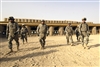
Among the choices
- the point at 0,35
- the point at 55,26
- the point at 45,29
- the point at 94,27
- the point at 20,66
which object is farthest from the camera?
the point at 94,27

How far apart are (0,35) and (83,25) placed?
14.6 meters

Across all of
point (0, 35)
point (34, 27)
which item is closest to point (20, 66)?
point (0, 35)

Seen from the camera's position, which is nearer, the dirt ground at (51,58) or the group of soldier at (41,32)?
the dirt ground at (51,58)

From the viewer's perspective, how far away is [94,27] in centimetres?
2756

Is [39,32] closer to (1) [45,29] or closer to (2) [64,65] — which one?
(1) [45,29]

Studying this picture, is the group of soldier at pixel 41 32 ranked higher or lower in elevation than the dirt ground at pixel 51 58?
higher

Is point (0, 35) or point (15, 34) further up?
point (15, 34)

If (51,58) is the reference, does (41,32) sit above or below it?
above

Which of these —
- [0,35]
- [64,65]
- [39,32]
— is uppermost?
[39,32]

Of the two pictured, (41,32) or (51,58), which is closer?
(51,58)

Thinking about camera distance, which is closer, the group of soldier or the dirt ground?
the dirt ground

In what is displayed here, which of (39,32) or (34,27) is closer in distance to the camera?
(39,32)

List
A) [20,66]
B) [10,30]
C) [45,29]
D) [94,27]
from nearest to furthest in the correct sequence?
[20,66] → [10,30] → [45,29] → [94,27]

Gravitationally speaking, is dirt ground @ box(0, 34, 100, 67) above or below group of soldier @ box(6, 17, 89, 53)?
below
